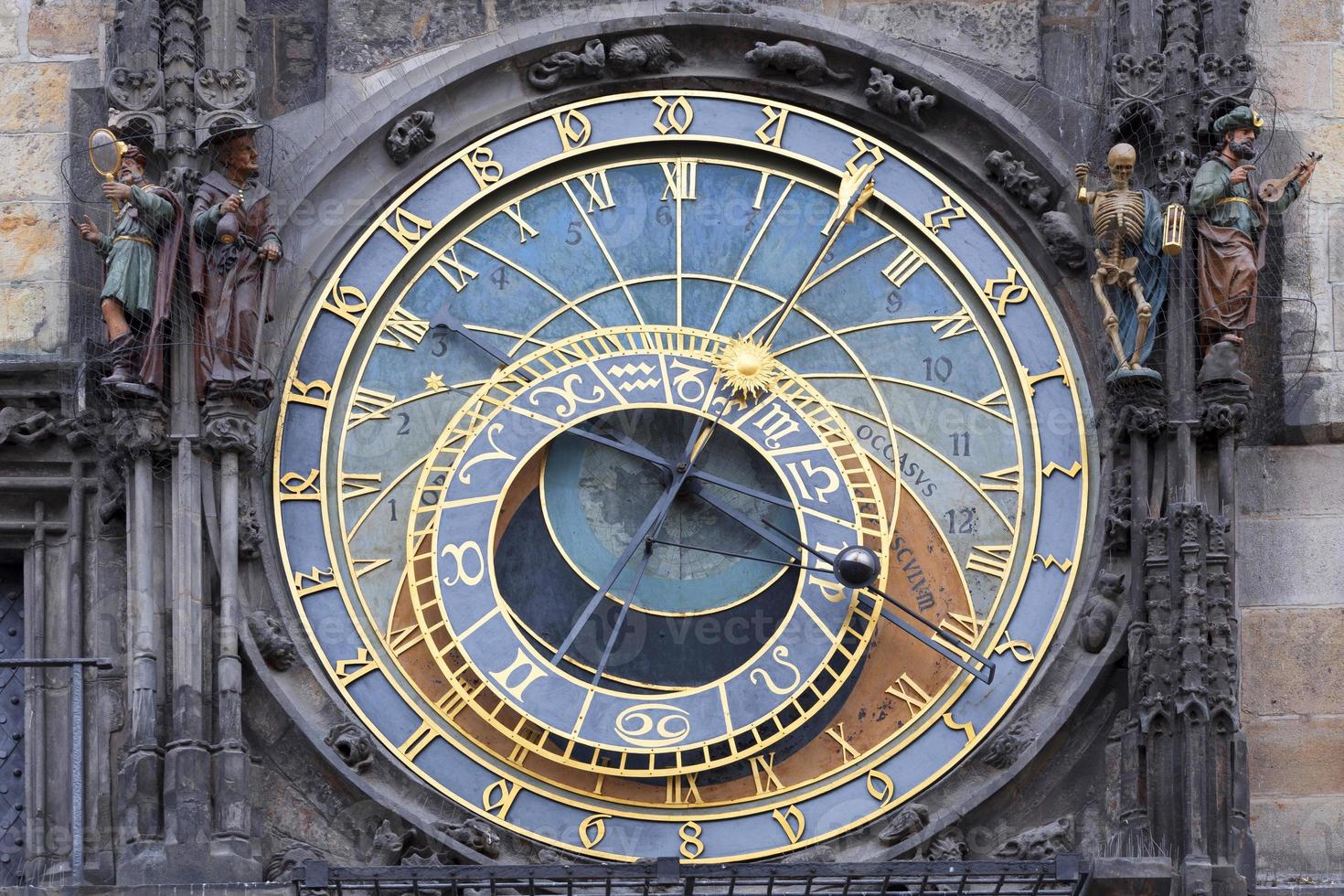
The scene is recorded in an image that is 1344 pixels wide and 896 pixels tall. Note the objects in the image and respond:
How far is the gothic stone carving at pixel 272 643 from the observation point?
Answer: 13.0m

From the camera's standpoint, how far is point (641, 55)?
13.8 meters

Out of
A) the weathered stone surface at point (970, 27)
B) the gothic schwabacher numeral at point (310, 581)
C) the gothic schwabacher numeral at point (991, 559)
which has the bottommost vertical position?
the gothic schwabacher numeral at point (310, 581)

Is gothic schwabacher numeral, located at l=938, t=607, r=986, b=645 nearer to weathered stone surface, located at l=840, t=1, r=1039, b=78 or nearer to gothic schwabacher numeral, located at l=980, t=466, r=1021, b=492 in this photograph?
gothic schwabacher numeral, located at l=980, t=466, r=1021, b=492

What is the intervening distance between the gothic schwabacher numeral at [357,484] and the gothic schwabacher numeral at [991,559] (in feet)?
→ 6.52

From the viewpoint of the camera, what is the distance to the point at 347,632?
13.1 metres

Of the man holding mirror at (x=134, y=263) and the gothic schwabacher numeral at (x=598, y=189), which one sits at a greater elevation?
the gothic schwabacher numeral at (x=598, y=189)

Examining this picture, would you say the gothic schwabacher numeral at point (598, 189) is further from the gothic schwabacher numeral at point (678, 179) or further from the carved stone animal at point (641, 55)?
the carved stone animal at point (641, 55)

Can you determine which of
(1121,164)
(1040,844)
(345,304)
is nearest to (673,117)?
(345,304)

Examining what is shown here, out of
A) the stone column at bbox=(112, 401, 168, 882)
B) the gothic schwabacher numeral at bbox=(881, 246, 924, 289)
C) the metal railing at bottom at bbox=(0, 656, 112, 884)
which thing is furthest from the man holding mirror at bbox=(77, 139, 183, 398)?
the gothic schwabacher numeral at bbox=(881, 246, 924, 289)

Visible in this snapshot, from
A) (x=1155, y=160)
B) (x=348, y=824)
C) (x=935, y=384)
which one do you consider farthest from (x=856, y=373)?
(x=348, y=824)

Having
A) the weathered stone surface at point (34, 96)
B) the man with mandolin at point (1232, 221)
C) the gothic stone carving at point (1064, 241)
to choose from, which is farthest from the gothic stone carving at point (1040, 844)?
the weathered stone surface at point (34, 96)

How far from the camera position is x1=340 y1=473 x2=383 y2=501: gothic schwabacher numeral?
13297 millimetres

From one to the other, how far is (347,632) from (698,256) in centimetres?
179

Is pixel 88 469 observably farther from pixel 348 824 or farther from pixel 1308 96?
pixel 1308 96
